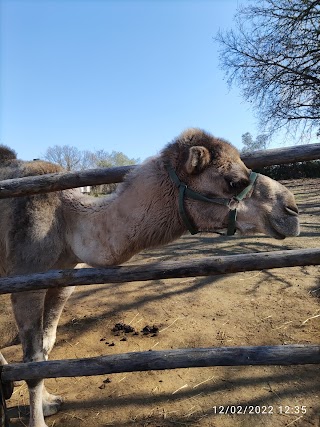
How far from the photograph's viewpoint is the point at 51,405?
3090 millimetres

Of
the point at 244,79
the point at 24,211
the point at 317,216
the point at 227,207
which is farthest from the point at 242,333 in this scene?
the point at 244,79

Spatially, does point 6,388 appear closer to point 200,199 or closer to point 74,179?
point 74,179

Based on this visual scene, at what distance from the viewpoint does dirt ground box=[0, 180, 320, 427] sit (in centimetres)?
294

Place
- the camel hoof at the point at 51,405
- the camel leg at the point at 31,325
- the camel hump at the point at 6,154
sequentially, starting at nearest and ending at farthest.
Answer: the camel leg at the point at 31,325 → the camel hoof at the point at 51,405 → the camel hump at the point at 6,154

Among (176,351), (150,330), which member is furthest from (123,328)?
(176,351)

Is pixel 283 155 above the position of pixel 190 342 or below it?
Result: above

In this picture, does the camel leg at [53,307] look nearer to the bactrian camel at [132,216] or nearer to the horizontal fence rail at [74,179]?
the bactrian camel at [132,216]

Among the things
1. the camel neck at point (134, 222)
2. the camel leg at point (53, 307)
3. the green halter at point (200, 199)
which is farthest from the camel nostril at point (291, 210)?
the camel leg at point (53, 307)

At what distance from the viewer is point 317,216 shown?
34.9 feet

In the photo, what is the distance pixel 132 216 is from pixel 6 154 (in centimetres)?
183

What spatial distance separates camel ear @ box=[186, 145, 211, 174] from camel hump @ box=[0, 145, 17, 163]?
212 cm

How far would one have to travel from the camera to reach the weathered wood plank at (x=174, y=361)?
2.22m

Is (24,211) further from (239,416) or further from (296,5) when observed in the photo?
(296,5)

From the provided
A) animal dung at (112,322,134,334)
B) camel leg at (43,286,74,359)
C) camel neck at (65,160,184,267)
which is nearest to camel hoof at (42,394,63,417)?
camel leg at (43,286,74,359)
